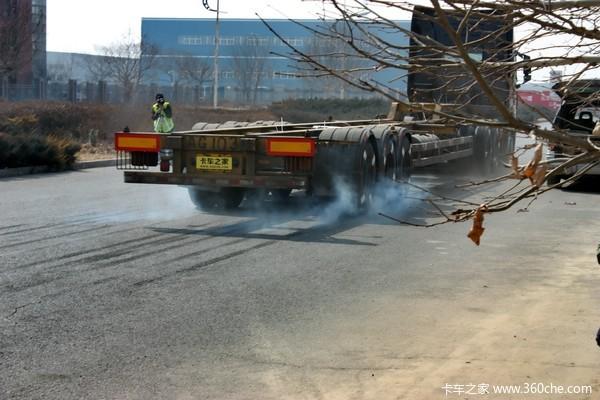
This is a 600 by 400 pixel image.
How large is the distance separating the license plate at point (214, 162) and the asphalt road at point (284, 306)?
796 mm

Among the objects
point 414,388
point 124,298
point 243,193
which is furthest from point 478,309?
point 243,193

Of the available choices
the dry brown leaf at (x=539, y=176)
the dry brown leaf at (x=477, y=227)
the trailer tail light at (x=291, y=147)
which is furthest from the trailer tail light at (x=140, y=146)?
the dry brown leaf at (x=539, y=176)

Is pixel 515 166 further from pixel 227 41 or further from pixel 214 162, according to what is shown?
pixel 227 41

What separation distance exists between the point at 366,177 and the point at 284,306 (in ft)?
20.2

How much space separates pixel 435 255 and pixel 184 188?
291 inches

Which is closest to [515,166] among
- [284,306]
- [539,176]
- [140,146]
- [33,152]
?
[539,176]

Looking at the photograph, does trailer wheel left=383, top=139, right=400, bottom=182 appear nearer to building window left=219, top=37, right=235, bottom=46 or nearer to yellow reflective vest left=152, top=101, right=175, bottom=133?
yellow reflective vest left=152, top=101, right=175, bottom=133

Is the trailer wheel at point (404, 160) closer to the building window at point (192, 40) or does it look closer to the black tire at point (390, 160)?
the black tire at point (390, 160)

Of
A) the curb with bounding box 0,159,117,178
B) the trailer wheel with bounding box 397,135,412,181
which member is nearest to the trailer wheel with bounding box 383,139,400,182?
the trailer wheel with bounding box 397,135,412,181

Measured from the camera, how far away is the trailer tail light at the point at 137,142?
512 inches

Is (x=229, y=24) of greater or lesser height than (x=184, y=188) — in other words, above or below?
above

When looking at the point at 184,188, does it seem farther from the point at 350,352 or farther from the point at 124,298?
the point at 350,352

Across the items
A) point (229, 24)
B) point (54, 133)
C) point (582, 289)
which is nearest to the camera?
point (582, 289)

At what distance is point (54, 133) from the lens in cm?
3036
